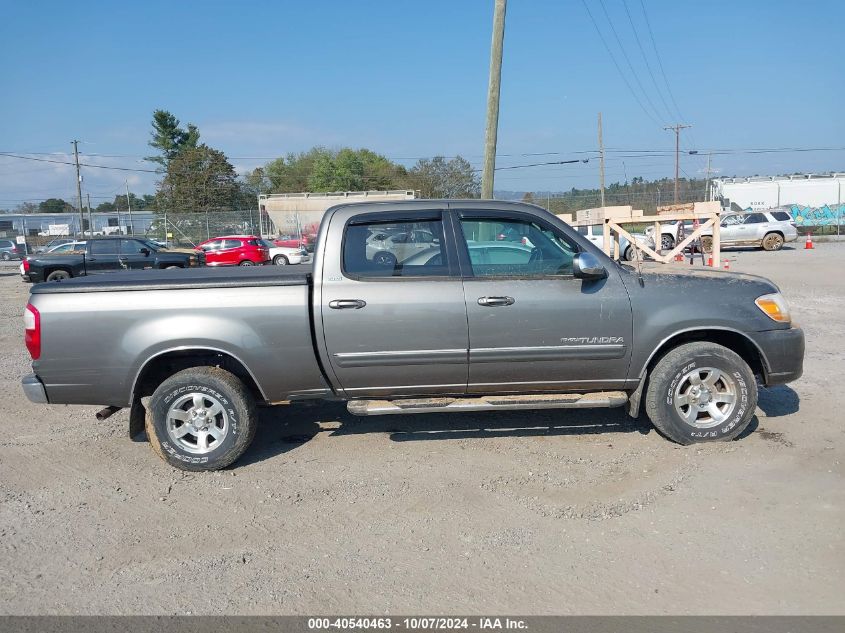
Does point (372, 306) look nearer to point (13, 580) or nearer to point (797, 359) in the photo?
point (13, 580)

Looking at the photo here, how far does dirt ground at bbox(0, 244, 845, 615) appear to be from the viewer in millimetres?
3203

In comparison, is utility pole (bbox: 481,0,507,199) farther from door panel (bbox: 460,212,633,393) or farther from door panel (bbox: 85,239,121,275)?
door panel (bbox: 85,239,121,275)

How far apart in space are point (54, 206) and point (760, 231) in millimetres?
98471

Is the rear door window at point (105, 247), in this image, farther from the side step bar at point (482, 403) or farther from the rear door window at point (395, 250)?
the side step bar at point (482, 403)

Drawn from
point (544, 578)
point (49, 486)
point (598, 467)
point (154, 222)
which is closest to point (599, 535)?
point (544, 578)

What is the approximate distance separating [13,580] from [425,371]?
2720 millimetres

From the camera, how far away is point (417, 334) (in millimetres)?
4672

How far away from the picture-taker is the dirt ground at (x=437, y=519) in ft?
10.5

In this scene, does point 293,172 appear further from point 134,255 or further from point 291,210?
point 134,255

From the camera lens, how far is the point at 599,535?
371 centimetres

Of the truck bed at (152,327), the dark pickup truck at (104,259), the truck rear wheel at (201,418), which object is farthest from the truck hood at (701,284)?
the dark pickup truck at (104,259)

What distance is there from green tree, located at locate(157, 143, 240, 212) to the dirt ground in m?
61.4

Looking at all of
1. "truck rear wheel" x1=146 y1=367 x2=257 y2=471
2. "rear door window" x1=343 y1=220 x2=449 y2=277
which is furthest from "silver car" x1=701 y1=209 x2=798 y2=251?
"truck rear wheel" x1=146 y1=367 x2=257 y2=471

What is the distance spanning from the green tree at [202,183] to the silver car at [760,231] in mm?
47409
